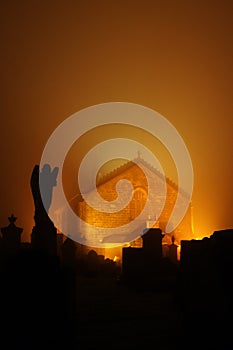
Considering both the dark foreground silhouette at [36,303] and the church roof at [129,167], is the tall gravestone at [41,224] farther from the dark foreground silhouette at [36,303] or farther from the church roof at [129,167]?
the church roof at [129,167]

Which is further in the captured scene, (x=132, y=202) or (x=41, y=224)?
(x=132, y=202)

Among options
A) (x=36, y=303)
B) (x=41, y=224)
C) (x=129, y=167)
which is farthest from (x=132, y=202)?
(x=36, y=303)

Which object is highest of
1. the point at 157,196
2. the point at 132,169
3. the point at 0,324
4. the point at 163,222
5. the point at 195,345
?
the point at 132,169

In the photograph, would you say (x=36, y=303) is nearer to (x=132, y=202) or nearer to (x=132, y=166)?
(x=132, y=202)


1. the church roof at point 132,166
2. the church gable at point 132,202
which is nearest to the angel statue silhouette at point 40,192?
the church gable at point 132,202

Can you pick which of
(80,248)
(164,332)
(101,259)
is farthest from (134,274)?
(80,248)

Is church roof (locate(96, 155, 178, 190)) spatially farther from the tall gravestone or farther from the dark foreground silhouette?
the dark foreground silhouette

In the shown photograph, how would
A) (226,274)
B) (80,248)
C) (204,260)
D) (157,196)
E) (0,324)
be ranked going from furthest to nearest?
(157,196) → (80,248) → (204,260) → (226,274) → (0,324)

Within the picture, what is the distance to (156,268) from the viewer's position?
1202 centimetres

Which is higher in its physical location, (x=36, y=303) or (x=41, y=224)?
(x=41, y=224)

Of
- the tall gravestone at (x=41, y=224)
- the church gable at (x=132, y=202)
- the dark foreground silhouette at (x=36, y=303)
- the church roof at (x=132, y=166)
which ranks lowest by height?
the dark foreground silhouette at (x=36, y=303)

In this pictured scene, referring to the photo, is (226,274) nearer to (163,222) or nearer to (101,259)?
(101,259)

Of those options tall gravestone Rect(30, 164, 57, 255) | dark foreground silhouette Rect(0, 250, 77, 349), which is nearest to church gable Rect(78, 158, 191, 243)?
tall gravestone Rect(30, 164, 57, 255)

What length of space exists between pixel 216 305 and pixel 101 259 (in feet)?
52.2
